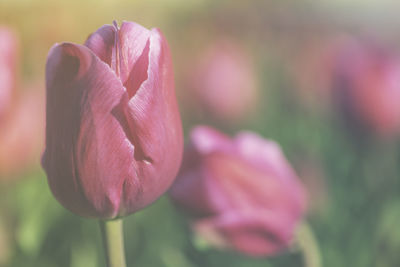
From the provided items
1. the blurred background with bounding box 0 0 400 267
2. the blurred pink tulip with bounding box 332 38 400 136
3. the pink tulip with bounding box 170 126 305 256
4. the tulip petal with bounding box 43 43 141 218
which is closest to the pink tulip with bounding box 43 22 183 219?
the tulip petal with bounding box 43 43 141 218

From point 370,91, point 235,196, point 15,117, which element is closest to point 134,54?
point 235,196

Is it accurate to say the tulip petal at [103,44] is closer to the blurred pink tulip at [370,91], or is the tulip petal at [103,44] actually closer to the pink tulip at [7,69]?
the pink tulip at [7,69]

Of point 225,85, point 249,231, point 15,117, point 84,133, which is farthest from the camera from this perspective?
point 225,85

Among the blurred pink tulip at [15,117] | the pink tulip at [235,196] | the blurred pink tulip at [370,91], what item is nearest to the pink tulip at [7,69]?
the blurred pink tulip at [15,117]

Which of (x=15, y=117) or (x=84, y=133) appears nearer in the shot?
(x=84, y=133)

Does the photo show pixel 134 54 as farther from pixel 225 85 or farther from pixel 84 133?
pixel 225 85

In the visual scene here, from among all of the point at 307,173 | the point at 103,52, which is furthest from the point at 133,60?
the point at 307,173
